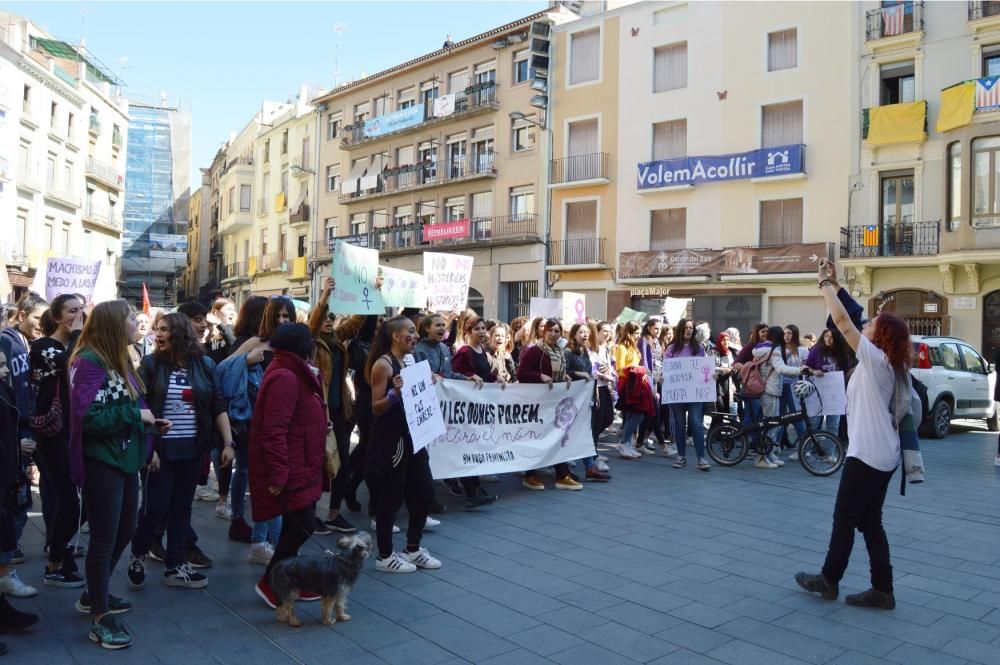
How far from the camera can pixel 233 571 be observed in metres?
5.70

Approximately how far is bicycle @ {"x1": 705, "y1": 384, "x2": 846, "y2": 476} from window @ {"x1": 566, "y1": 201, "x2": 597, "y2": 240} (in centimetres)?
2133

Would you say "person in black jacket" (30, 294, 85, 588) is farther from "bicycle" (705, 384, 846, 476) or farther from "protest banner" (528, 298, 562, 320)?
"protest banner" (528, 298, 562, 320)

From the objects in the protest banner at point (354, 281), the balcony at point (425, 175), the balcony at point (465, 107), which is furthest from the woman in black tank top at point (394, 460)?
the balcony at point (465, 107)

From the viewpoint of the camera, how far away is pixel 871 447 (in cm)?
507

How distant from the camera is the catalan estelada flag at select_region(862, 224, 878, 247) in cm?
2488

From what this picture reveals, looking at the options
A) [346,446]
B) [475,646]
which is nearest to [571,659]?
[475,646]

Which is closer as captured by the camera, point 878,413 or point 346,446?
point 878,413

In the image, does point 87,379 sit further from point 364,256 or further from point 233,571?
point 364,256

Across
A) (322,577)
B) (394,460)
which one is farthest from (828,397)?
(322,577)

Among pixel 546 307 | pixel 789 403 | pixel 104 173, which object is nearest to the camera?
pixel 789 403

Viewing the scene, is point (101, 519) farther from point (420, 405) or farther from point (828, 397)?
point (828, 397)

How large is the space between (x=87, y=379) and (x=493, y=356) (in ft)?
16.7

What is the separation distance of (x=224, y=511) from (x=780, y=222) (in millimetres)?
23920

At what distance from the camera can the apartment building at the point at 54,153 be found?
122 feet
